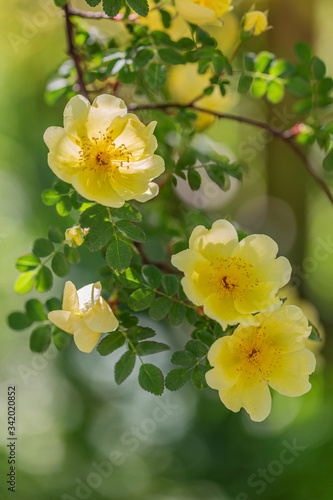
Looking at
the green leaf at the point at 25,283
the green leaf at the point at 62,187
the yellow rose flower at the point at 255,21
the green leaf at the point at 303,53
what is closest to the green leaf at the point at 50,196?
the green leaf at the point at 62,187

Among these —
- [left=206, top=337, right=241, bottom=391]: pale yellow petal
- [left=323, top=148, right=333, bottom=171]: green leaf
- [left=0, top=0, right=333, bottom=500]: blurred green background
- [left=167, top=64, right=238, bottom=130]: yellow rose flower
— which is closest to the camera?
[left=206, top=337, right=241, bottom=391]: pale yellow petal

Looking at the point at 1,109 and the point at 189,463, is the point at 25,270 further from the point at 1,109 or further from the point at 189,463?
the point at 1,109

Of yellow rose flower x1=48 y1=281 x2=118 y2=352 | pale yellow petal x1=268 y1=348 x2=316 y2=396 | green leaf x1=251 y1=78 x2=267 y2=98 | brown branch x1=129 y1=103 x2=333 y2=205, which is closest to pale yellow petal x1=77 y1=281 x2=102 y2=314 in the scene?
yellow rose flower x1=48 y1=281 x2=118 y2=352

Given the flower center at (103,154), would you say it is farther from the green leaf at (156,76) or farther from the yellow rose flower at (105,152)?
the green leaf at (156,76)

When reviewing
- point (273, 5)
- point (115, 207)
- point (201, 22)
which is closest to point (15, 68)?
point (273, 5)

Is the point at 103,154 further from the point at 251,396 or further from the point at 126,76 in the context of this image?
the point at 251,396

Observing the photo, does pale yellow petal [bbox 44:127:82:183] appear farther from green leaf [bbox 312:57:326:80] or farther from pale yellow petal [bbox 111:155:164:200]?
green leaf [bbox 312:57:326:80]
